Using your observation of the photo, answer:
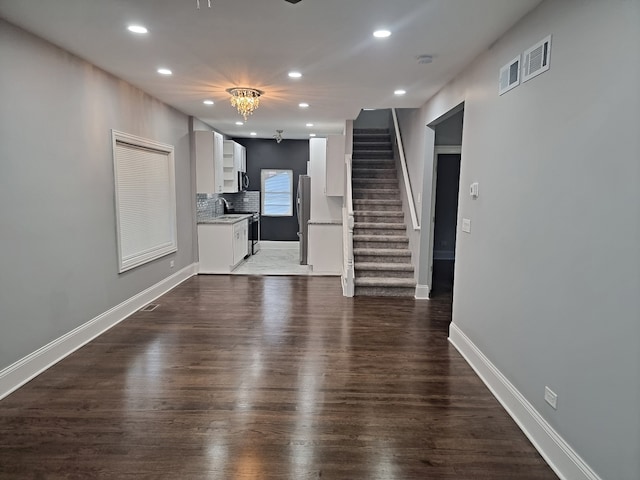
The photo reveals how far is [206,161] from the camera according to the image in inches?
265

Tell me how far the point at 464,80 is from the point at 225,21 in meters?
2.32

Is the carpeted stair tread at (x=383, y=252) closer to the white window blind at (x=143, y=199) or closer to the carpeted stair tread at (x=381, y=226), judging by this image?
the carpeted stair tread at (x=381, y=226)

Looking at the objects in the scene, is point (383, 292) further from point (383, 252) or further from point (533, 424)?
point (533, 424)

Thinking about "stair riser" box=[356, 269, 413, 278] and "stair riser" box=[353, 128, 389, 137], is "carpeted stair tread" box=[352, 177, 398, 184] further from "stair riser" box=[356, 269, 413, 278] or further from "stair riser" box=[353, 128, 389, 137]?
"stair riser" box=[356, 269, 413, 278]

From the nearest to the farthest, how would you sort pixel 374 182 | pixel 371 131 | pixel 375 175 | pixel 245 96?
1. pixel 245 96
2. pixel 374 182
3. pixel 375 175
4. pixel 371 131

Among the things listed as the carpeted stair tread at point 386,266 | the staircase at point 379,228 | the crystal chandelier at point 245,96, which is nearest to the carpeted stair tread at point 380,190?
the staircase at point 379,228

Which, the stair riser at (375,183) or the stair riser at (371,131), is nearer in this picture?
the stair riser at (375,183)

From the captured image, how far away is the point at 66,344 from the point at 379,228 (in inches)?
180

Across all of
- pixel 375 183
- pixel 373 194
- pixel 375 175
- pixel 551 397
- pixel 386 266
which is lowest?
pixel 551 397

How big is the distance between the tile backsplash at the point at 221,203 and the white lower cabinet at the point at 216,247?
1.19 ft

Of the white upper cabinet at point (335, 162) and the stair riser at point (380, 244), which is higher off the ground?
the white upper cabinet at point (335, 162)

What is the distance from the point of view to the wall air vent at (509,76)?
268cm

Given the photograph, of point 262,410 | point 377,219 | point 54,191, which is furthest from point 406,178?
point 54,191

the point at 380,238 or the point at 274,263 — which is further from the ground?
the point at 380,238
